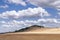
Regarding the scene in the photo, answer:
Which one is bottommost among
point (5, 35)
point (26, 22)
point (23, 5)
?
point (5, 35)

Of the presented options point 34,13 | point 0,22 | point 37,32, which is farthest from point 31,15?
point 0,22

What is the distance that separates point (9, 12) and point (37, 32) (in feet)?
2.31

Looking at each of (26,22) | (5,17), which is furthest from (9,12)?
(26,22)

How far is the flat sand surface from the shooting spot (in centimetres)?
378

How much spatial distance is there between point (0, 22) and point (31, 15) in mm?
642

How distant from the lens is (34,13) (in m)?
3.82

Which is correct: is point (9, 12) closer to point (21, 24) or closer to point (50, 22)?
point (21, 24)

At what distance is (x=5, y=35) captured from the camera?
3.85 metres

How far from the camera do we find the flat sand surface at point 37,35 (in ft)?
12.4

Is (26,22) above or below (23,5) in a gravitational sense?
below

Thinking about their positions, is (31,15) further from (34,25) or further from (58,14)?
(58,14)

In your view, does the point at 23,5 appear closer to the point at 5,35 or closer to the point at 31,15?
the point at 31,15

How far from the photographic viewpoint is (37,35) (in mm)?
3807

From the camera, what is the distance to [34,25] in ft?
12.6
